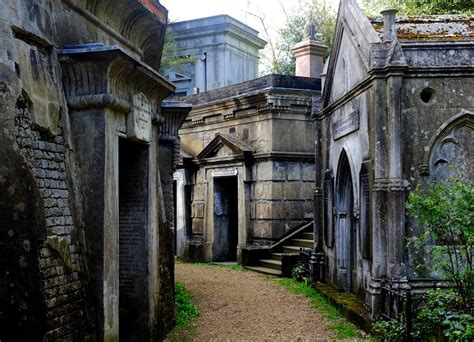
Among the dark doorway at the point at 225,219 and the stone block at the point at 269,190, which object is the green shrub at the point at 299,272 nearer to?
the stone block at the point at 269,190

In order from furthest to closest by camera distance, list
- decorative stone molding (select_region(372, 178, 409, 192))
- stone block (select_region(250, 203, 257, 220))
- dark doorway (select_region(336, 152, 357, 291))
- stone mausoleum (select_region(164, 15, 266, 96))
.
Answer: stone mausoleum (select_region(164, 15, 266, 96))
stone block (select_region(250, 203, 257, 220))
dark doorway (select_region(336, 152, 357, 291))
decorative stone molding (select_region(372, 178, 409, 192))

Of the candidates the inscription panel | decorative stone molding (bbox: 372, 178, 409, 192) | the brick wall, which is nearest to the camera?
the brick wall

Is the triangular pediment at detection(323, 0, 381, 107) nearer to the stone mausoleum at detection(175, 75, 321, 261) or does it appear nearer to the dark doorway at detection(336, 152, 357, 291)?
the dark doorway at detection(336, 152, 357, 291)

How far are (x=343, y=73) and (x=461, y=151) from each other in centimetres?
299

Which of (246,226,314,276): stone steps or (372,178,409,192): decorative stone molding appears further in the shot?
(246,226,314,276): stone steps

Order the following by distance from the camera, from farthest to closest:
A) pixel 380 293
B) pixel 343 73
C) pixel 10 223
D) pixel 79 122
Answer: pixel 343 73, pixel 380 293, pixel 79 122, pixel 10 223

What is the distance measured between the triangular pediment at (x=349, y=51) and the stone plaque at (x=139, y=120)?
3476 millimetres

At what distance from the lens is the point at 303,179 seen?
16469 millimetres

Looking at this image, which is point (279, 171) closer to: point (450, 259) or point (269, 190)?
point (269, 190)

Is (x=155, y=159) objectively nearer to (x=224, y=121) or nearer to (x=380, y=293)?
(x=380, y=293)

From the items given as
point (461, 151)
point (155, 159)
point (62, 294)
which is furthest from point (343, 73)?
point (62, 294)

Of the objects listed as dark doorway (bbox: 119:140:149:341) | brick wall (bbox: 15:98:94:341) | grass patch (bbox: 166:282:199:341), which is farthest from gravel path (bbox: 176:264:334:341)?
brick wall (bbox: 15:98:94:341)

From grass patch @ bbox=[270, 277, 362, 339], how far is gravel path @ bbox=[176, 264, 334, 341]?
0.13m

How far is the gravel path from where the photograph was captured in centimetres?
871
